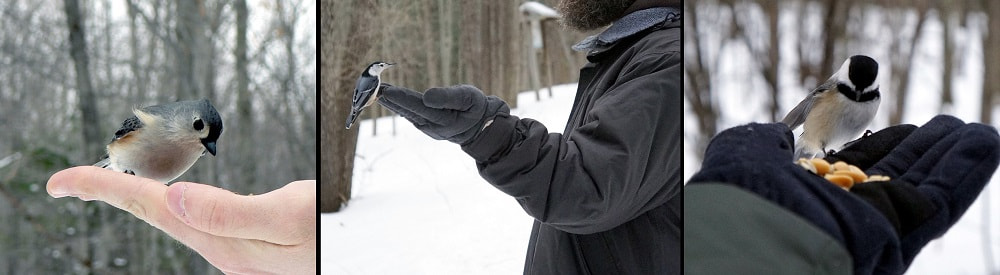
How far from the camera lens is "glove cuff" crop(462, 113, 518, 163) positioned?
604mm

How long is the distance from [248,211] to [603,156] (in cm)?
33

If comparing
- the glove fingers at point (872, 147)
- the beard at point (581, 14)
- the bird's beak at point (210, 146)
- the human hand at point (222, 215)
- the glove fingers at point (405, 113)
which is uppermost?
the beard at point (581, 14)

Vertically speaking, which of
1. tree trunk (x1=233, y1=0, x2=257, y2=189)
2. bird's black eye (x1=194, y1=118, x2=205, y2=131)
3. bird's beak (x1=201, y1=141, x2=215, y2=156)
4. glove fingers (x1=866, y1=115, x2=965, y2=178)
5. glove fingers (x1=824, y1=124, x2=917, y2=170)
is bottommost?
tree trunk (x1=233, y1=0, x2=257, y2=189)

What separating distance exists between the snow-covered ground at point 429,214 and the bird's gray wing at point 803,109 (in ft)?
0.86

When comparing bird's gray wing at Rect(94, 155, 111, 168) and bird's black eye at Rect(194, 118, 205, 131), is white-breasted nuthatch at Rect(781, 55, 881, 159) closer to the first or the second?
bird's black eye at Rect(194, 118, 205, 131)

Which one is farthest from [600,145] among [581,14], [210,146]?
[210,146]

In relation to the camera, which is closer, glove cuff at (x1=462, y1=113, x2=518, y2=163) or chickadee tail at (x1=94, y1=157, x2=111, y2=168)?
glove cuff at (x1=462, y1=113, x2=518, y2=163)

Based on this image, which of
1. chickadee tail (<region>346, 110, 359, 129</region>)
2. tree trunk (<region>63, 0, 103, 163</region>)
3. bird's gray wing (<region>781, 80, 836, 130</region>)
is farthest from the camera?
tree trunk (<region>63, 0, 103, 163</region>)

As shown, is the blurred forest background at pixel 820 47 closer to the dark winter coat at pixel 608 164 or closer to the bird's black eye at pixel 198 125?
the dark winter coat at pixel 608 164

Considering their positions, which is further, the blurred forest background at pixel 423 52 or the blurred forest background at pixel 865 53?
the blurred forest background at pixel 865 53

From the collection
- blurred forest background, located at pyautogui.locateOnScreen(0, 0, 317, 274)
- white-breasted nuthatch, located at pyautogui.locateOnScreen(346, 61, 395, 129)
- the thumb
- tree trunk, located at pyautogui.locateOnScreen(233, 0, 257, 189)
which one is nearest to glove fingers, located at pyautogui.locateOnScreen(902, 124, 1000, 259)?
white-breasted nuthatch, located at pyautogui.locateOnScreen(346, 61, 395, 129)

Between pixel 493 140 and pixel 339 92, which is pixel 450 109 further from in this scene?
pixel 339 92

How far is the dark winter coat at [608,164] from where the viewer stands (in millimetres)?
622

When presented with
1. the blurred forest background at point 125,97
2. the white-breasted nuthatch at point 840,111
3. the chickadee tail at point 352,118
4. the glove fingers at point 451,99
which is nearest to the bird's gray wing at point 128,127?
the chickadee tail at point 352,118
